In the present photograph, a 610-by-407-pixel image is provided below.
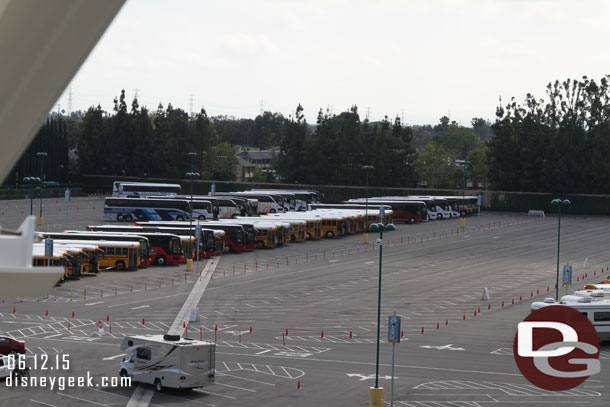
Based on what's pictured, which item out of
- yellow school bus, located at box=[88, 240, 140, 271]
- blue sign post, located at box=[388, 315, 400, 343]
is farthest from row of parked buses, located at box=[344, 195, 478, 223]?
blue sign post, located at box=[388, 315, 400, 343]

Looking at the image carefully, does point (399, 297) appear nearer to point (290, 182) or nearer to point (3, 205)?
point (3, 205)

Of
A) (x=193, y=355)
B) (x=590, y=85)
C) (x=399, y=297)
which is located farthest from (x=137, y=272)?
(x=590, y=85)

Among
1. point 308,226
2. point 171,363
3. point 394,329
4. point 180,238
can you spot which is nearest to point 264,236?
point 308,226

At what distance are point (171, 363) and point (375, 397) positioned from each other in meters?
6.96

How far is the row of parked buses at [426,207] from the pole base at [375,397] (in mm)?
72300

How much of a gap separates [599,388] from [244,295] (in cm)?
2370

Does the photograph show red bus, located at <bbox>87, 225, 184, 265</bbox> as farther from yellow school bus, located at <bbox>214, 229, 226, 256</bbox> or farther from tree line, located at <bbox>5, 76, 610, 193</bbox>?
tree line, located at <bbox>5, 76, 610, 193</bbox>

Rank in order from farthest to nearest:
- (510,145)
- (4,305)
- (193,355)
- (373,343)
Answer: (510,145)
(4,305)
(373,343)
(193,355)

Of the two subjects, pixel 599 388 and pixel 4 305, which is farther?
pixel 4 305

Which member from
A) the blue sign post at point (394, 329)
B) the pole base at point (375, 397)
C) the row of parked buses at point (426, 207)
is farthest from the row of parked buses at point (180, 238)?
the pole base at point (375, 397)

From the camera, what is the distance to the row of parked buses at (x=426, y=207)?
97562mm

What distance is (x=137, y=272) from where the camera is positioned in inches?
2290

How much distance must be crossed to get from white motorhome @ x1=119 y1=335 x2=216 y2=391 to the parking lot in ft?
1.50

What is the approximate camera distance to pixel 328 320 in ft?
133
